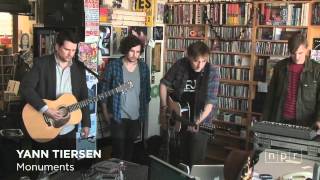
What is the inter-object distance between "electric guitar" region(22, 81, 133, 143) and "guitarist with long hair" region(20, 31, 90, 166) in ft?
0.08

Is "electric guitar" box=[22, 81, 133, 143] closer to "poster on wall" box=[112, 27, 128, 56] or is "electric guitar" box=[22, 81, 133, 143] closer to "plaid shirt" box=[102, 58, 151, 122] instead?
"plaid shirt" box=[102, 58, 151, 122]

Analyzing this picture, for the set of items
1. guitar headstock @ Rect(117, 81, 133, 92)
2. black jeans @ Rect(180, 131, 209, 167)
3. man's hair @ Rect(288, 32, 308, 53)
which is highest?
man's hair @ Rect(288, 32, 308, 53)

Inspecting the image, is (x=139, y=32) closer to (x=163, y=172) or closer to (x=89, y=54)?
(x=89, y=54)

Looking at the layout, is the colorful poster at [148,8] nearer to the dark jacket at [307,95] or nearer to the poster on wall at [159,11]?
the poster on wall at [159,11]

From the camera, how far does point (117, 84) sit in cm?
361

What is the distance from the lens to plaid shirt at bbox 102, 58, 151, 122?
3.57 metres

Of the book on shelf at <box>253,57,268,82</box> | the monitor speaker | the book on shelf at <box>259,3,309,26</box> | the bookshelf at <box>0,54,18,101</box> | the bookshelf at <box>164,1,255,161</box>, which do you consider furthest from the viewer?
the bookshelf at <box>164,1,255,161</box>

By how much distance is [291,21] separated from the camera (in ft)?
15.0

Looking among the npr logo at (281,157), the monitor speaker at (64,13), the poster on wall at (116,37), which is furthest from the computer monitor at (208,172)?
the poster on wall at (116,37)

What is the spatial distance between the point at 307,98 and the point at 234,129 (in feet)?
6.48

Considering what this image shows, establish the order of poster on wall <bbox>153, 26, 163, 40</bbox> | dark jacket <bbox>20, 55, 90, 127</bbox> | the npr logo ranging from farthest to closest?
poster on wall <bbox>153, 26, 163, 40</bbox> < dark jacket <bbox>20, 55, 90, 127</bbox> < the npr logo

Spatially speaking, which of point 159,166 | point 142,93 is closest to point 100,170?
point 159,166

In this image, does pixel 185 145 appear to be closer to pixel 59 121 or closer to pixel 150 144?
pixel 59 121

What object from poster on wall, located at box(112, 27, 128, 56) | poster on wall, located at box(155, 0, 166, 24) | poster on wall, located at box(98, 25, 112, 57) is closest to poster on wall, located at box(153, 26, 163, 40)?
poster on wall, located at box(155, 0, 166, 24)
